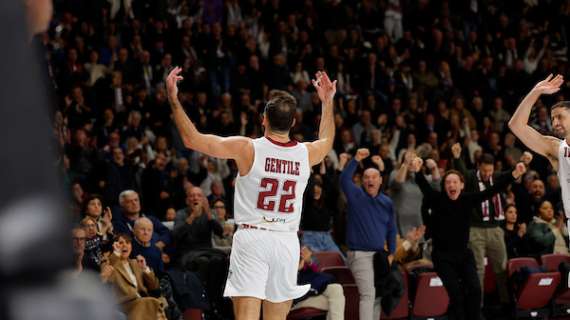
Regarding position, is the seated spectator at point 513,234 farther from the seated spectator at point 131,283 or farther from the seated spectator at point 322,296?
the seated spectator at point 131,283

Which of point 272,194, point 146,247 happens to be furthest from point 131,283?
point 272,194

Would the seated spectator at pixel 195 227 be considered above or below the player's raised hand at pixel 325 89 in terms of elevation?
below

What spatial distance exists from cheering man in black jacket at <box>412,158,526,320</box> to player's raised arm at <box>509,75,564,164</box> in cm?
219

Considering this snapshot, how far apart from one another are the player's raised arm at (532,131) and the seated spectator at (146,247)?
416 cm

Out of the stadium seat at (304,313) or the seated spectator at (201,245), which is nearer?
the seated spectator at (201,245)

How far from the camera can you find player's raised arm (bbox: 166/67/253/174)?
267 inches

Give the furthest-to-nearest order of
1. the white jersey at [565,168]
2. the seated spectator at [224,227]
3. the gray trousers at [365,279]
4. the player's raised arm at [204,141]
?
the seated spectator at [224,227], the gray trousers at [365,279], the white jersey at [565,168], the player's raised arm at [204,141]

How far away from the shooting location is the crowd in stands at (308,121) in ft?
34.5

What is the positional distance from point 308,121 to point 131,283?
26.2ft

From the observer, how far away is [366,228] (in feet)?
34.9

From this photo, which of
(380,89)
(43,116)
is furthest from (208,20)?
(43,116)

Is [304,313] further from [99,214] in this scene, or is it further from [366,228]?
[99,214]

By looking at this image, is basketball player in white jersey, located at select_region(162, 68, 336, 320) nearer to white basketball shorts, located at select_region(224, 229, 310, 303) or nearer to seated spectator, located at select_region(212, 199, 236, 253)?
white basketball shorts, located at select_region(224, 229, 310, 303)

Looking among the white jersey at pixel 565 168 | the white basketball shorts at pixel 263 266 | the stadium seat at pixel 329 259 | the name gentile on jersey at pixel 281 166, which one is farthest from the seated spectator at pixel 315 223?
the name gentile on jersey at pixel 281 166
